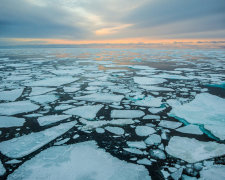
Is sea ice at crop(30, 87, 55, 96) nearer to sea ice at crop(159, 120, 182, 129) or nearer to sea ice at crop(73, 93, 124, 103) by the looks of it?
sea ice at crop(73, 93, 124, 103)

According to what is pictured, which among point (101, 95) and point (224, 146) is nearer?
point (224, 146)

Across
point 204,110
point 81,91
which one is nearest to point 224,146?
point 204,110

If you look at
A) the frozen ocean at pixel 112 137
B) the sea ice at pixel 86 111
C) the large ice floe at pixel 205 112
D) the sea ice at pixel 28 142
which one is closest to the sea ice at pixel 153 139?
the frozen ocean at pixel 112 137

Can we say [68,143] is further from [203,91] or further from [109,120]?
[203,91]

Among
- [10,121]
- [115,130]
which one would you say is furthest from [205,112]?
[10,121]

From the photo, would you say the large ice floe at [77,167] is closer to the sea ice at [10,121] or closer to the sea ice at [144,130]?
the sea ice at [144,130]

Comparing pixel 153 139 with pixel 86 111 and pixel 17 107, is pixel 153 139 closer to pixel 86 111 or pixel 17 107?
pixel 86 111
